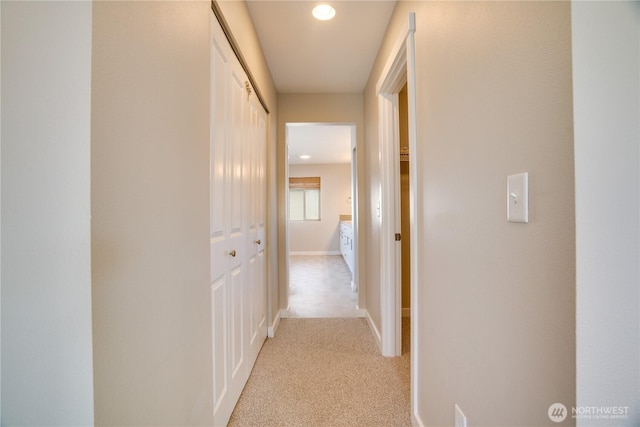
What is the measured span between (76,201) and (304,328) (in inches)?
94.8

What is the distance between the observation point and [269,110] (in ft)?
8.07

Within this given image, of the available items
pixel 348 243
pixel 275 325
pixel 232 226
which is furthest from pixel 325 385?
pixel 348 243

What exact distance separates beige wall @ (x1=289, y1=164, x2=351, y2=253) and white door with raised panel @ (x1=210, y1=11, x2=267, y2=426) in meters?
5.37

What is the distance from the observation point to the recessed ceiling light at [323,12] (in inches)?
67.1

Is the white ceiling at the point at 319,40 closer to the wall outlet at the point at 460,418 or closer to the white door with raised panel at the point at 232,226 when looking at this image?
the white door with raised panel at the point at 232,226

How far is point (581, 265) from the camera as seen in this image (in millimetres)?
529

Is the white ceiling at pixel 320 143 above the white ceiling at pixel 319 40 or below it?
above

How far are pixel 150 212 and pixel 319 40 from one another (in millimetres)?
1904

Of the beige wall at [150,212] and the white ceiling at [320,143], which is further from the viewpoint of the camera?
the white ceiling at [320,143]

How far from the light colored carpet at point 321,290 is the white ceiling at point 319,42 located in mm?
2454

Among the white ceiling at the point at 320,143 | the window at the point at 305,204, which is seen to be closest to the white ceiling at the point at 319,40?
the white ceiling at the point at 320,143

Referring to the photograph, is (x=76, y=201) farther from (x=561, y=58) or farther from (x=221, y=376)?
(x=221, y=376)

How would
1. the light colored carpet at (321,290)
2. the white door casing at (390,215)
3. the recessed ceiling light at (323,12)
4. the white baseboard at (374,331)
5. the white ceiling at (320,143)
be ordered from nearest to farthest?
the recessed ceiling light at (323,12)
the white door casing at (390,215)
the white baseboard at (374,331)
the light colored carpet at (321,290)
the white ceiling at (320,143)

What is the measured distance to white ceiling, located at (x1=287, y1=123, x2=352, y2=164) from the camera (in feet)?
14.5
